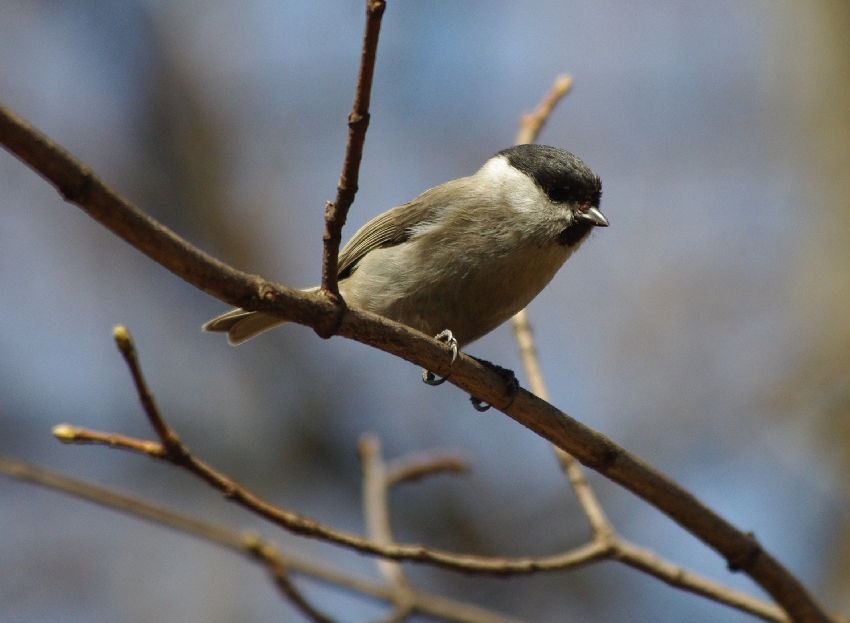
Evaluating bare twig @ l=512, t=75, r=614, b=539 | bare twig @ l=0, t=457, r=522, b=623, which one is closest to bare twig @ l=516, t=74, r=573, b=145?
bare twig @ l=512, t=75, r=614, b=539

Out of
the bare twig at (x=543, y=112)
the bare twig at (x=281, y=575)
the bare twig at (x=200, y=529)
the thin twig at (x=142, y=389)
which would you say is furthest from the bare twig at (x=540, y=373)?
the thin twig at (x=142, y=389)

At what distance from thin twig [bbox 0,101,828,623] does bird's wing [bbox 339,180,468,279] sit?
1077 millimetres

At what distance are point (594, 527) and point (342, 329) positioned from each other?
125cm

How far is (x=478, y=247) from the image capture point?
3.33 m

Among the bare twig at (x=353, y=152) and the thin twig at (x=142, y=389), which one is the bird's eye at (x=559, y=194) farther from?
the thin twig at (x=142, y=389)

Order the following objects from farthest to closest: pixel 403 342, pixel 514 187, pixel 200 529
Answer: pixel 514 187 → pixel 200 529 → pixel 403 342

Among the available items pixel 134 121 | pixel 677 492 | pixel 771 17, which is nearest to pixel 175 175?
pixel 134 121

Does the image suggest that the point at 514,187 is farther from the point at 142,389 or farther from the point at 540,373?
the point at 142,389

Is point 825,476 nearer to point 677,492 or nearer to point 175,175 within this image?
point 677,492

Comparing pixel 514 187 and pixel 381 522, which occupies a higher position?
pixel 514 187

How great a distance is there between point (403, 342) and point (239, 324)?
1.67 metres

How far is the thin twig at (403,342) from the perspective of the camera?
1.67 m

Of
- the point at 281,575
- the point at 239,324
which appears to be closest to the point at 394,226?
the point at 239,324

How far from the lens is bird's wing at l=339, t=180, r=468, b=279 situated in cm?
362
